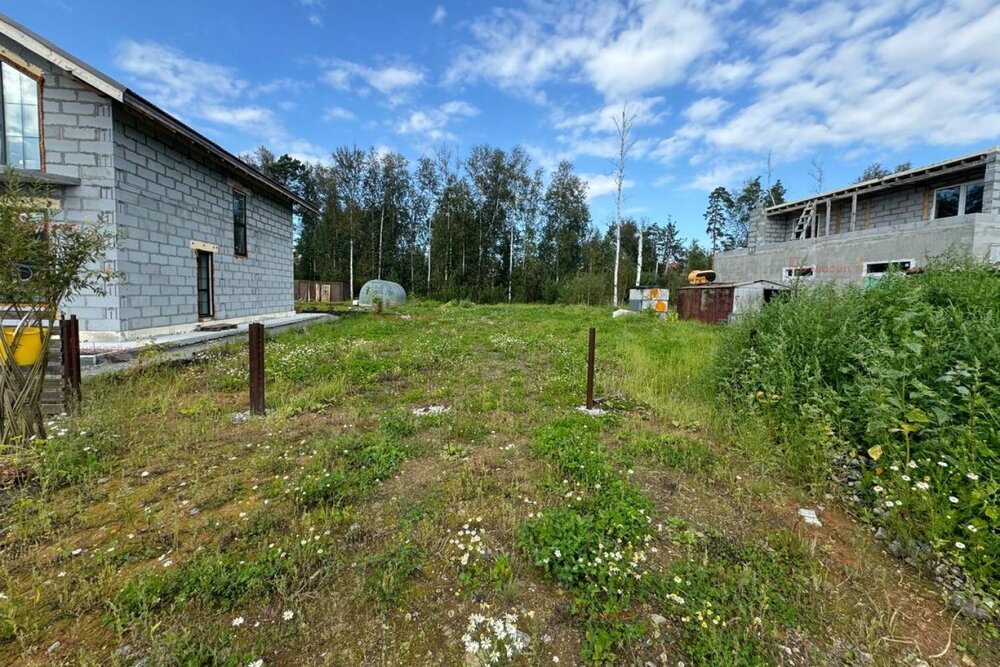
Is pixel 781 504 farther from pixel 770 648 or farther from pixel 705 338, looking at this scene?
pixel 705 338

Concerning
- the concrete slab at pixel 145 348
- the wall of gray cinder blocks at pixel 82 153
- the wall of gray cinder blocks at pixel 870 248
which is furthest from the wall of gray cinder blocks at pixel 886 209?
the wall of gray cinder blocks at pixel 82 153

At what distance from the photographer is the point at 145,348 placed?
20.5ft

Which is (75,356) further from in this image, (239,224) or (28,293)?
(239,224)

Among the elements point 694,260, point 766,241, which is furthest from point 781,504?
point 694,260

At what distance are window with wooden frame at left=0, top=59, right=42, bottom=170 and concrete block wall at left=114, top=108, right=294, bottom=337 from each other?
128 centimetres

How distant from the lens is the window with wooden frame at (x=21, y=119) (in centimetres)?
711

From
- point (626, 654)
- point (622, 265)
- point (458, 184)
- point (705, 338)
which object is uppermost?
point (458, 184)

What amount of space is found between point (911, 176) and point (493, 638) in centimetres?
1901

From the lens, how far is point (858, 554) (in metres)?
2.47

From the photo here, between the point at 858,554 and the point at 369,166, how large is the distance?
123ft

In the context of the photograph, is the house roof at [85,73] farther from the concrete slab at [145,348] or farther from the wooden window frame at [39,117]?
the concrete slab at [145,348]

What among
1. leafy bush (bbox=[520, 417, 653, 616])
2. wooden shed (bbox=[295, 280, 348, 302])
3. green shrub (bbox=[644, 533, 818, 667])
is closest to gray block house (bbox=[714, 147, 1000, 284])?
leafy bush (bbox=[520, 417, 653, 616])

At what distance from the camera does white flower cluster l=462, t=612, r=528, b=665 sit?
5.80 feet

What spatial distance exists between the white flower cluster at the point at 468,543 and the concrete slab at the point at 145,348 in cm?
612
